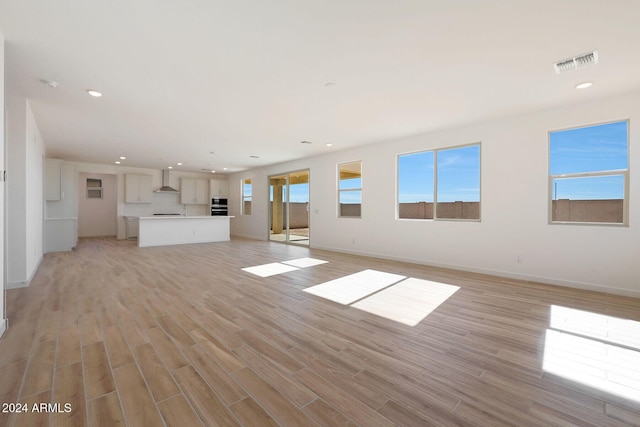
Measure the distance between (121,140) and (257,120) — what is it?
367 centimetres

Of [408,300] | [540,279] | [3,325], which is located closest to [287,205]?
[408,300]

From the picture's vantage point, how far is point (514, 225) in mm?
4590

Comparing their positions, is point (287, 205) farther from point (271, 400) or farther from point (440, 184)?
point (271, 400)

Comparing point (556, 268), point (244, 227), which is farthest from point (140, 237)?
point (556, 268)

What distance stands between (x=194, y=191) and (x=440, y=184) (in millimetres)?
9696

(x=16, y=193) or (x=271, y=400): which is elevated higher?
(x=16, y=193)

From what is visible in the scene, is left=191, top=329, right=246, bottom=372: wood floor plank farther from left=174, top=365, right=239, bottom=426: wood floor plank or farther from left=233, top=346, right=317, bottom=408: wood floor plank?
left=174, top=365, right=239, bottom=426: wood floor plank

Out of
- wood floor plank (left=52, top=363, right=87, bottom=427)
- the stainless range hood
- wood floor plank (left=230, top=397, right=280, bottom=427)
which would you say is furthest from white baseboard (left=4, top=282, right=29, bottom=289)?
the stainless range hood

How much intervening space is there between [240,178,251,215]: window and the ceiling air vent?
982 centimetres

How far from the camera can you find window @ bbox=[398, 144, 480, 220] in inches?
206

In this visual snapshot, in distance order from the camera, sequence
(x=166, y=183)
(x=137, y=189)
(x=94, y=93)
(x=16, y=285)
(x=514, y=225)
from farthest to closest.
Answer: (x=166, y=183) → (x=137, y=189) → (x=514, y=225) → (x=16, y=285) → (x=94, y=93)

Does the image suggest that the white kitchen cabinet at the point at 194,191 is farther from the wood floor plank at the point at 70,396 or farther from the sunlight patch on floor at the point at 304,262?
the wood floor plank at the point at 70,396

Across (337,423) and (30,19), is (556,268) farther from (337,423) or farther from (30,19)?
(30,19)

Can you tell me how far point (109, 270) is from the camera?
504cm
